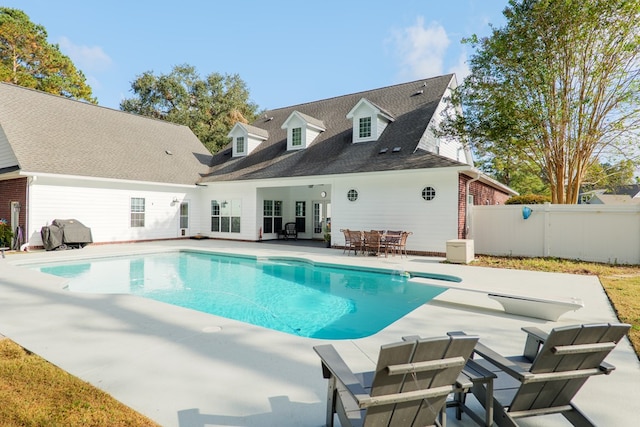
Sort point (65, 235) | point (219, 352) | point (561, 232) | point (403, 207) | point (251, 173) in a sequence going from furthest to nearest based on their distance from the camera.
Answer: point (251, 173)
point (65, 235)
point (403, 207)
point (561, 232)
point (219, 352)

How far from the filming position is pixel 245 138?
18.4 meters

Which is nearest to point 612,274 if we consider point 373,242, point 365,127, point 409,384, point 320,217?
point 373,242

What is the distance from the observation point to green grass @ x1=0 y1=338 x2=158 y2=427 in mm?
2451

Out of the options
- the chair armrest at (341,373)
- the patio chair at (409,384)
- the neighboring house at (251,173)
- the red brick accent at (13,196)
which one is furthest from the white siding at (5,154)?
the patio chair at (409,384)

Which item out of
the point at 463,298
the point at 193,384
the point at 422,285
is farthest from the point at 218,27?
the point at 193,384

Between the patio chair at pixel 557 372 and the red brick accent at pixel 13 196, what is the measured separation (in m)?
15.8

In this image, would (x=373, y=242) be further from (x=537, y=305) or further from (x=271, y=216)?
(x=271, y=216)

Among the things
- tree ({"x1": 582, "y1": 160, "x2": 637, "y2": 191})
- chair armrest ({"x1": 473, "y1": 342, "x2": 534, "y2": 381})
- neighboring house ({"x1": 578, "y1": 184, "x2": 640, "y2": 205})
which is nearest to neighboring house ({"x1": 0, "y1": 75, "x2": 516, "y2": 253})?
tree ({"x1": 582, "y1": 160, "x2": 637, "y2": 191})

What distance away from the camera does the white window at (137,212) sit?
15.7 meters

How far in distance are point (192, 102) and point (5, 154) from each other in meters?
20.2

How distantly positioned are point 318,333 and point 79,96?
34.3 metres

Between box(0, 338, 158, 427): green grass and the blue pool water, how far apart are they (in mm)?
3043

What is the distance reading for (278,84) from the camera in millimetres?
26594

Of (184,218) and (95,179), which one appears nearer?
(95,179)
